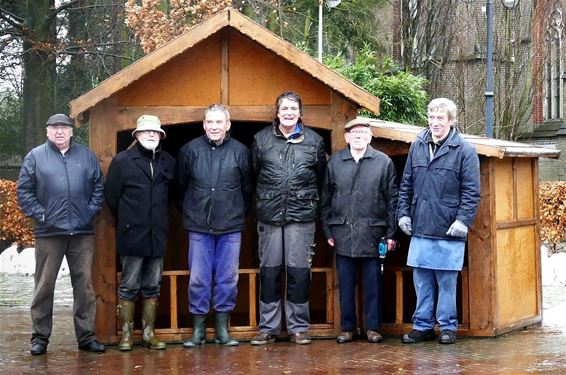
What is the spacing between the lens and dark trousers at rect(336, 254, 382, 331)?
9.02 m

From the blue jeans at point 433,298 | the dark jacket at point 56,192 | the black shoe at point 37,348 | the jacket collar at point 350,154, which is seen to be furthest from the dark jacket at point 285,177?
the black shoe at point 37,348

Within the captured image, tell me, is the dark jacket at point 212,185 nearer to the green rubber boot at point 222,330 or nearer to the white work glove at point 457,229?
the green rubber boot at point 222,330

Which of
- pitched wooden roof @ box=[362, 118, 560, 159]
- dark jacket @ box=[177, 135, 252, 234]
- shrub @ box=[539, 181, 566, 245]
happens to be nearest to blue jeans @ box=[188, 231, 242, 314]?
dark jacket @ box=[177, 135, 252, 234]

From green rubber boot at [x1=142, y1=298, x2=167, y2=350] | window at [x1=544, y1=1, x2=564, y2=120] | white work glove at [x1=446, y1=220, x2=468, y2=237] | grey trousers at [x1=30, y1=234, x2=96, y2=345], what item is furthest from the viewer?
window at [x1=544, y1=1, x2=564, y2=120]

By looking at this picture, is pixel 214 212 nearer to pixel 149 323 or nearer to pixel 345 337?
pixel 149 323

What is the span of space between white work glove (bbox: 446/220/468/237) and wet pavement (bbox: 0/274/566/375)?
0.96 m

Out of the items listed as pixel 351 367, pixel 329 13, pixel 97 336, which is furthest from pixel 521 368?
pixel 329 13

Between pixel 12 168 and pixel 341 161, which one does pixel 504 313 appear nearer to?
pixel 341 161

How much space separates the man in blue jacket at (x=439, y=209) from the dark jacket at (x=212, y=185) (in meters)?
1.42

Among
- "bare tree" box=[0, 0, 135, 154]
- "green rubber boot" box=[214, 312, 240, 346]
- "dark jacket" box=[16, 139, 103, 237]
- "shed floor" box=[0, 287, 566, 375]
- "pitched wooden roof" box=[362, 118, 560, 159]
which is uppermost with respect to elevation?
"bare tree" box=[0, 0, 135, 154]

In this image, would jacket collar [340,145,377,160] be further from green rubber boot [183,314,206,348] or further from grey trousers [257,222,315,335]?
green rubber boot [183,314,206,348]

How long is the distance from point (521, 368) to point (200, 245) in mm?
2882

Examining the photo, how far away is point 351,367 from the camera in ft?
25.5

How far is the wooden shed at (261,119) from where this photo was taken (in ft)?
29.3
